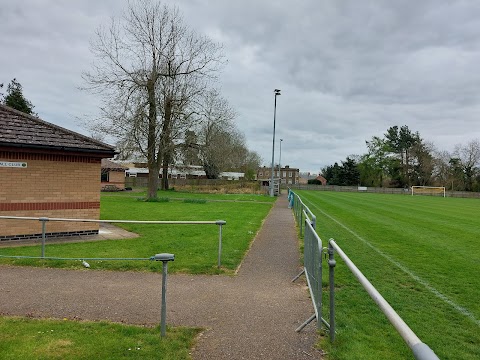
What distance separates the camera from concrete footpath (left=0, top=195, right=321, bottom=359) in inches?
170

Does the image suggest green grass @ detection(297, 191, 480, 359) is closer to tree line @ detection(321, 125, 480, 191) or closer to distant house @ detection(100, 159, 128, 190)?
distant house @ detection(100, 159, 128, 190)

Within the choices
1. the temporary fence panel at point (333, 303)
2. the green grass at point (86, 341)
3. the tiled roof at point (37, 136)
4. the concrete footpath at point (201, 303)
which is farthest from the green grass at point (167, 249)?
the temporary fence panel at point (333, 303)

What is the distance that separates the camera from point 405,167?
292 ft

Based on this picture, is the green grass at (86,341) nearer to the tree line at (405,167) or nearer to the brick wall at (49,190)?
the brick wall at (49,190)

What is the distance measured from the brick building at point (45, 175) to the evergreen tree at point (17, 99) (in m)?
32.8

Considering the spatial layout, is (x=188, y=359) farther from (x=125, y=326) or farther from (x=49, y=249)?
(x=49, y=249)

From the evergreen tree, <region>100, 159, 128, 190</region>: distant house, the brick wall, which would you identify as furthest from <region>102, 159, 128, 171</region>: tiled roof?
the brick wall

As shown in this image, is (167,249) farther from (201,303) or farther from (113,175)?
(113,175)

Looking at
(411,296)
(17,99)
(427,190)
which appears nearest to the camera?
(411,296)

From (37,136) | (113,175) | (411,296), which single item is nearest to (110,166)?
(113,175)

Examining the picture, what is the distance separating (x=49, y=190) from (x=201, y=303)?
7357mm

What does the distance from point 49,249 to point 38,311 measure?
15.1 ft

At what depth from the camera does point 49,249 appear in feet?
30.7

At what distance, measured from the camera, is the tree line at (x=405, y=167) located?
264 ft
